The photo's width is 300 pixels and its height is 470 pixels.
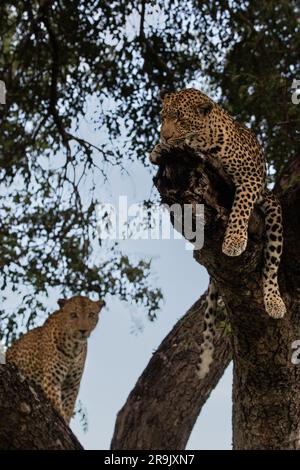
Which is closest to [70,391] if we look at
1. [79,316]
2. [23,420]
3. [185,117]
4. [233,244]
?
[79,316]

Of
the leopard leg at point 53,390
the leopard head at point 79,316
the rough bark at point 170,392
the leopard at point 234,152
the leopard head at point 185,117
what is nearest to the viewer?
the leopard at point 234,152

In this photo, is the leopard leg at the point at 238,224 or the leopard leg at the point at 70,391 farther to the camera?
the leopard leg at the point at 70,391

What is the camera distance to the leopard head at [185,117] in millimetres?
6574

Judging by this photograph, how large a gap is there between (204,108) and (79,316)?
4.05 meters

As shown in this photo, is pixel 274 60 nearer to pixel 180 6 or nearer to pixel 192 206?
pixel 180 6

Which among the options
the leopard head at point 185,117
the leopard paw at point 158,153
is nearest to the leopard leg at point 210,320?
the leopard head at point 185,117

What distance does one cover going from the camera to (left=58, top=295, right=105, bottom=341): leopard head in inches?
406

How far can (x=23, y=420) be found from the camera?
650 centimetres

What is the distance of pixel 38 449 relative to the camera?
652cm

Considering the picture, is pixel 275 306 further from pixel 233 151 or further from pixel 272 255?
pixel 233 151

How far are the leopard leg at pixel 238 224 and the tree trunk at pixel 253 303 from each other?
2.3 inches

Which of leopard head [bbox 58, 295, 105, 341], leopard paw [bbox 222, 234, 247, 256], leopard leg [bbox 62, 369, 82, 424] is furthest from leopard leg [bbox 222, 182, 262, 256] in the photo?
leopard leg [bbox 62, 369, 82, 424]

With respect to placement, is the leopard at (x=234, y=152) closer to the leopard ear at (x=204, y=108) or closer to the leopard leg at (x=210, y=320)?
the leopard ear at (x=204, y=108)

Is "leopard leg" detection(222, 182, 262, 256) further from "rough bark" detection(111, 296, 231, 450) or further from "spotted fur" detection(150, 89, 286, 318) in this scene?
"rough bark" detection(111, 296, 231, 450)
